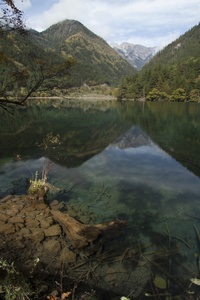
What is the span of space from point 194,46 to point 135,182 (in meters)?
234

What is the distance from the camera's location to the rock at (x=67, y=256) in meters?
5.15

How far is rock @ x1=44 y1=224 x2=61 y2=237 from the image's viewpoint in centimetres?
605

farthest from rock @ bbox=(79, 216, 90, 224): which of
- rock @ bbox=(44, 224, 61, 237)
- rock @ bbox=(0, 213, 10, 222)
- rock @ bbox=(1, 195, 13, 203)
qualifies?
rock @ bbox=(1, 195, 13, 203)

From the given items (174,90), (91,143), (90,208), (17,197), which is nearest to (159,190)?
(90,208)

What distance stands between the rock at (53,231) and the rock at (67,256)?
780mm

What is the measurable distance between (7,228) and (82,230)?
2.46m

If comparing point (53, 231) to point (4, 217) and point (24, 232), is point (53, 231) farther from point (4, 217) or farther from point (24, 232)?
point (4, 217)

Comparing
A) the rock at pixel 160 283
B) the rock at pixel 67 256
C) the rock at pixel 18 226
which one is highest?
the rock at pixel 18 226

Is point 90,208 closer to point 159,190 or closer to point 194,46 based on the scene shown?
point 159,190

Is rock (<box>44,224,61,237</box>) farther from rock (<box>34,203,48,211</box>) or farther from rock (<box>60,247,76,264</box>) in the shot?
rock (<box>34,203,48,211</box>)

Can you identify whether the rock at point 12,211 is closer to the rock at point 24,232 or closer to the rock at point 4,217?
the rock at point 4,217

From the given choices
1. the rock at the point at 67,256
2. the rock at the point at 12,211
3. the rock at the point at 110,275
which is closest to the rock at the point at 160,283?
the rock at the point at 110,275

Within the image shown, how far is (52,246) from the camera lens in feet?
18.3

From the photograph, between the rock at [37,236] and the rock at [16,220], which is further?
the rock at [16,220]
